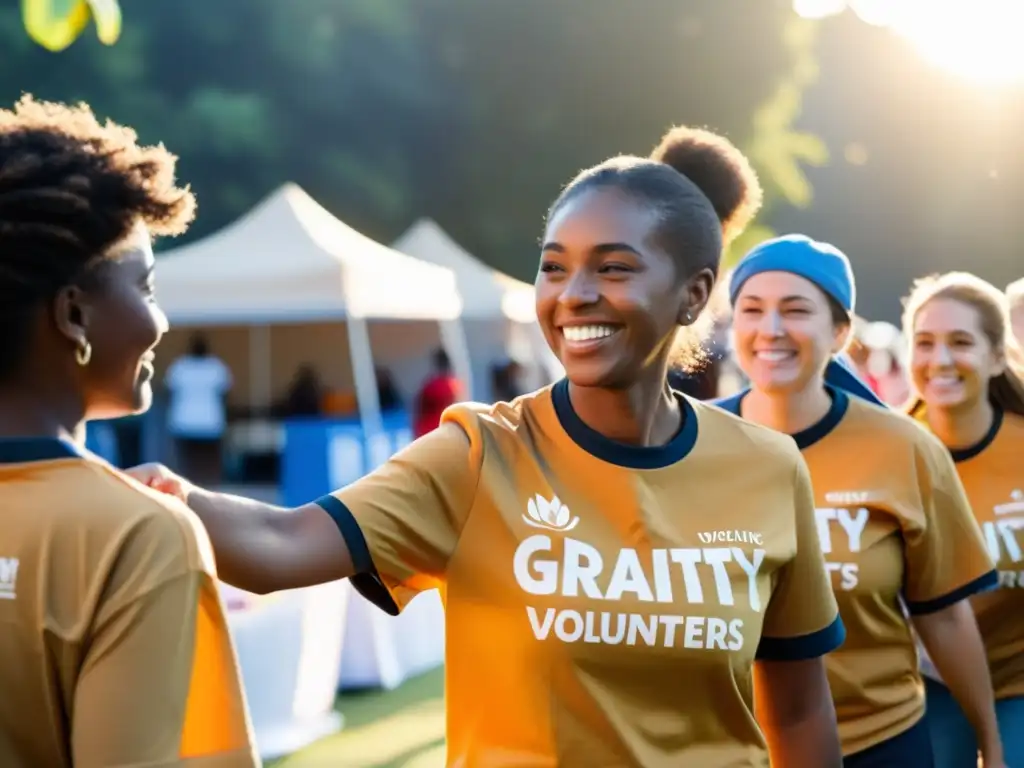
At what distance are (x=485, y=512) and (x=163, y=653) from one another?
0.77 meters

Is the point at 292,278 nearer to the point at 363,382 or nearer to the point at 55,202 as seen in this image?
the point at 363,382

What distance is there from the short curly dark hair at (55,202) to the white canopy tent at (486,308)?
47.8 feet

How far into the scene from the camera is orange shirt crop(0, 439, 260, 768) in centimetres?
159

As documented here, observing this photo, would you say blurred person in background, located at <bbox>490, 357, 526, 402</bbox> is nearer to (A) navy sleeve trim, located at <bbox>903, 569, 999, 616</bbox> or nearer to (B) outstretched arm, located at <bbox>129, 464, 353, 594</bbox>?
(A) navy sleeve trim, located at <bbox>903, 569, 999, 616</bbox>

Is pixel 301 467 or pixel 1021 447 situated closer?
pixel 1021 447

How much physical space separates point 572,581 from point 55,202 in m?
1.05

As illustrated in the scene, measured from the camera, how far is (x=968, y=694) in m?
3.50

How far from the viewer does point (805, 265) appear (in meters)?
3.54

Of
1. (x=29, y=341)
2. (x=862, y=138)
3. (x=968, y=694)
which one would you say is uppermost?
(x=862, y=138)

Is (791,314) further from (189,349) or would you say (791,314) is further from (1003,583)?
(189,349)

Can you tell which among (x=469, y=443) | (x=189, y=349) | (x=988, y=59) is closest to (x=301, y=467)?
(x=189, y=349)

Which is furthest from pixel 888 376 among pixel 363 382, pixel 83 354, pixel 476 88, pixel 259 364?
pixel 476 88

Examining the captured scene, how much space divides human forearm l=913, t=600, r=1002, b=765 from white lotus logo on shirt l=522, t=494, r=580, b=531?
1559 millimetres

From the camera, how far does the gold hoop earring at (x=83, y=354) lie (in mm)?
1750
